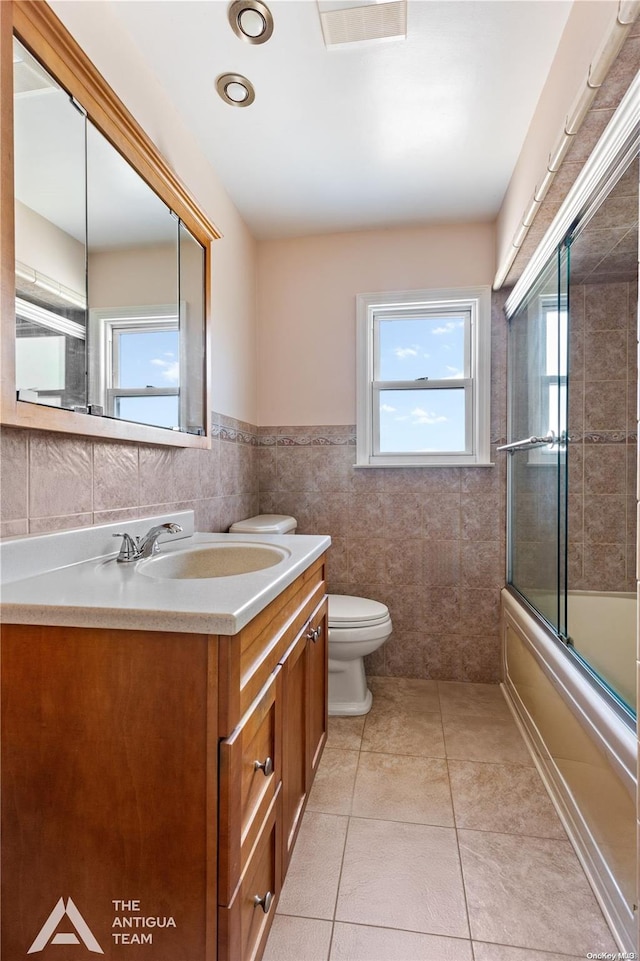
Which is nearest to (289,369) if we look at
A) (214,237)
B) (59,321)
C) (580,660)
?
(214,237)

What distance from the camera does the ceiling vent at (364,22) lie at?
137 cm

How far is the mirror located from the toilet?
97cm

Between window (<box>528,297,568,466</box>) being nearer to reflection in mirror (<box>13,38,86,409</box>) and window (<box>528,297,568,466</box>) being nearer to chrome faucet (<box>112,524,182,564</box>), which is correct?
chrome faucet (<box>112,524,182,564</box>)

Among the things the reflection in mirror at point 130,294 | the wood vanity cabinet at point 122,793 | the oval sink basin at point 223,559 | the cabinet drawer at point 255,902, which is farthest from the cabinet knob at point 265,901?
the reflection in mirror at point 130,294

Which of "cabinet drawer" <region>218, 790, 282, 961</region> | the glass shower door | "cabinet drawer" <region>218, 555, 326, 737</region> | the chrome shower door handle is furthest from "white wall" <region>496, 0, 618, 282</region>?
"cabinet drawer" <region>218, 790, 282, 961</region>

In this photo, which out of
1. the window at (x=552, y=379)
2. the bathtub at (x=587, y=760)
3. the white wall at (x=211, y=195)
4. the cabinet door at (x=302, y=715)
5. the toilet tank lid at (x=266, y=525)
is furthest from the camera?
the toilet tank lid at (x=266, y=525)

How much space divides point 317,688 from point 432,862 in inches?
22.8

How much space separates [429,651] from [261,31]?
2700 millimetres

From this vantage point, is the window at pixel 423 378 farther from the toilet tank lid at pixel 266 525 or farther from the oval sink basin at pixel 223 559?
the oval sink basin at pixel 223 559

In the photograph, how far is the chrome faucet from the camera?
1280mm

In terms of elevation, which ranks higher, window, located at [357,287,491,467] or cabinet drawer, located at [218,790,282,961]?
window, located at [357,287,491,467]

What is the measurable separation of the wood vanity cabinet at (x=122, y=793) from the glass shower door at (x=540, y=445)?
4.70ft

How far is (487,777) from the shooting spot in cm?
176

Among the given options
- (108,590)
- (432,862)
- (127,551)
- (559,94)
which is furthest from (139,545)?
(559,94)
